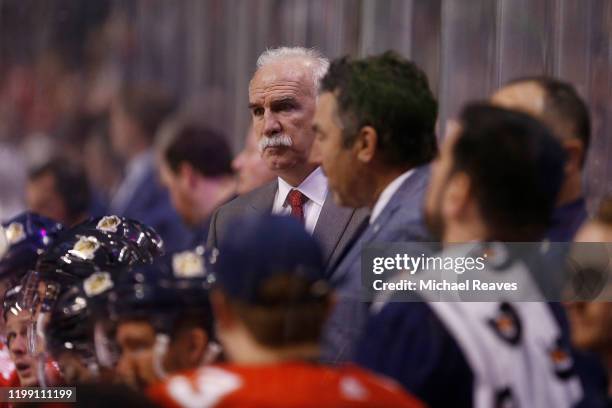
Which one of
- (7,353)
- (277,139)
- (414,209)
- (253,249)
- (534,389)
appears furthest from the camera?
(277,139)

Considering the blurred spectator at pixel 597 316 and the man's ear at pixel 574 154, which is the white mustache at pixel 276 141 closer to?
the man's ear at pixel 574 154

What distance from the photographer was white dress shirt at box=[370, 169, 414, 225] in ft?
9.89

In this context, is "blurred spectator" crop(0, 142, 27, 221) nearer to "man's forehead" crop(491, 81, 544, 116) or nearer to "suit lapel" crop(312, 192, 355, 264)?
"suit lapel" crop(312, 192, 355, 264)

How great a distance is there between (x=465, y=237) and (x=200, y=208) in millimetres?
3183

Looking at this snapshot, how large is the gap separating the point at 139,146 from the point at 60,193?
1.21 m

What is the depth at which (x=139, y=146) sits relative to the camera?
7457 millimetres

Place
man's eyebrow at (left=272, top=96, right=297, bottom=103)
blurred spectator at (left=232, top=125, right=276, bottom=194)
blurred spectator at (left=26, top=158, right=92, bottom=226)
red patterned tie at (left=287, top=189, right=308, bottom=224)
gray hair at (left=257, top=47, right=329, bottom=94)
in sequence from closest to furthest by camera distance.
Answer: red patterned tie at (left=287, top=189, right=308, bottom=224) → man's eyebrow at (left=272, top=96, right=297, bottom=103) → gray hair at (left=257, top=47, right=329, bottom=94) → blurred spectator at (left=232, top=125, right=276, bottom=194) → blurred spectator at (left=26, top=158, right=92, bottom=226)

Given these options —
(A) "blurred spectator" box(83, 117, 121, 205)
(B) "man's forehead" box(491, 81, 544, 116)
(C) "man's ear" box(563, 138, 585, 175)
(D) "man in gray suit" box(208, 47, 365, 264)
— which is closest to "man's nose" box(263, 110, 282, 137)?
(D) "man in gray suit" box(208, 47, 365, 264)

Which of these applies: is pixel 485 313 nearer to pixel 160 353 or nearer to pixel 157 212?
pixel 160 353

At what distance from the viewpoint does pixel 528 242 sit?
2457 mm

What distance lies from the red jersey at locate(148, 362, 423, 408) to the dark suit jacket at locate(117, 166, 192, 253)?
122 inches

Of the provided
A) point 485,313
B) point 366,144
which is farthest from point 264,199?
point 485,313

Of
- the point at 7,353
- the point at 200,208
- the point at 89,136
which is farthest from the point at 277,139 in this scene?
the point at 89,136

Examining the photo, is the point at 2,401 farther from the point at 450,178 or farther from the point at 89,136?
the point at 89,136
